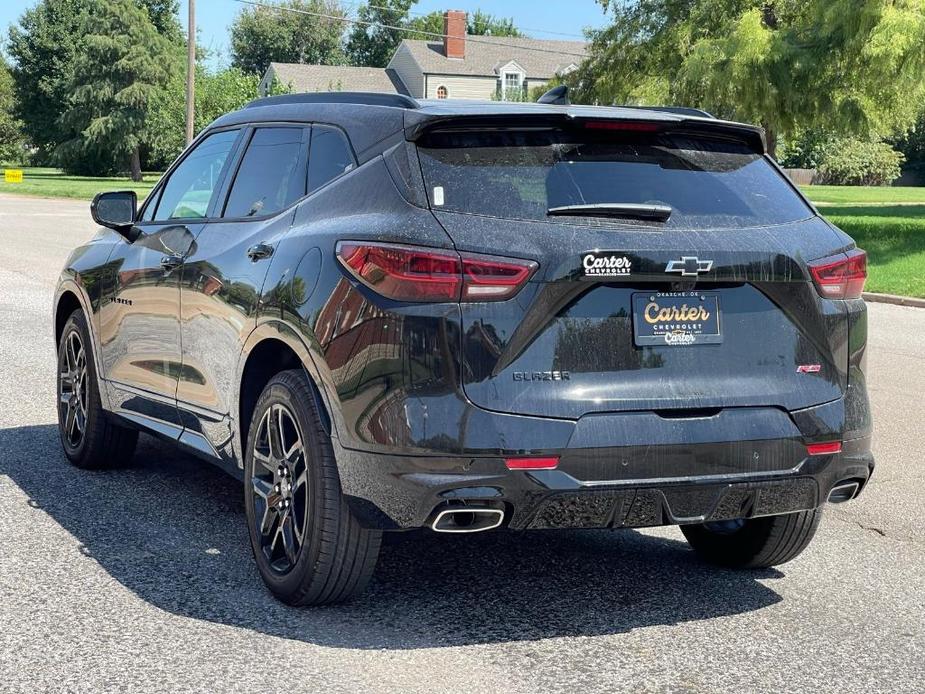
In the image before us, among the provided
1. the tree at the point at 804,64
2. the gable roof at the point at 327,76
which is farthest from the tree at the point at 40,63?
the tree at the point at 804,64

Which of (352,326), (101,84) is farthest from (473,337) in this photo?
(101,84)

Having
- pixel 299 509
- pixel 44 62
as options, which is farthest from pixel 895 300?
pixel 44 62

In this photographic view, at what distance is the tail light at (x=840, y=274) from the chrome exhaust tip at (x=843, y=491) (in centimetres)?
63

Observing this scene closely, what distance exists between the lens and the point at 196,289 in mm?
5434

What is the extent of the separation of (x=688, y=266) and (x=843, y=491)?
1.03m

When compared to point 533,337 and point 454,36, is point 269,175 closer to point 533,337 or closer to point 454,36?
point 533,337

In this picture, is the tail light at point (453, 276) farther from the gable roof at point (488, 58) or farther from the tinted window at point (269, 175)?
the gable roof at point (488, 58)

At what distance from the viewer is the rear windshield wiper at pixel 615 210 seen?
4.25 m

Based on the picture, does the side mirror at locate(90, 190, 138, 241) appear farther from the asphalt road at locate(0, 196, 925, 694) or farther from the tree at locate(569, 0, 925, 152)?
the tree at locate(569, 0, 925, 152)

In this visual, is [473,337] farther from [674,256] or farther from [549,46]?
[549,46]

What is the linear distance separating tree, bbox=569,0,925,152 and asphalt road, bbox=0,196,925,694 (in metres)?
18.7

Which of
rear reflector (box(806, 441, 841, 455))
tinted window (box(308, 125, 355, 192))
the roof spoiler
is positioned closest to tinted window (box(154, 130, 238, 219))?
tinted window (box(308, 125, 355, 192))

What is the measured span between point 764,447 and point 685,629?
2.33ft

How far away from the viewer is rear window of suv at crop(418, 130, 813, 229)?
14.0ft
